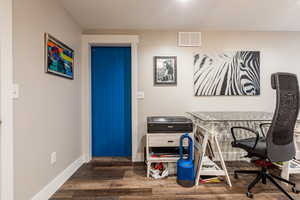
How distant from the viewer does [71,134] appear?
2309 mm

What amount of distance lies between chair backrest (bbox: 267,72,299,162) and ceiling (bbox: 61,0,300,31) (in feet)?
3.57

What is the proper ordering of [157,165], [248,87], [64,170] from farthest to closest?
[248,87] → [157,165] → [64,170]

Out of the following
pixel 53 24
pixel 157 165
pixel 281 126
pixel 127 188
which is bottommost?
pixel 127 188

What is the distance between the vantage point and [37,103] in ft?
5.16

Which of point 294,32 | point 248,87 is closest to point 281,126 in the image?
point 248,87

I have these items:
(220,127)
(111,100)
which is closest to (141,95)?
(111,100)

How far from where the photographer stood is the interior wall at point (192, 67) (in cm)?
279

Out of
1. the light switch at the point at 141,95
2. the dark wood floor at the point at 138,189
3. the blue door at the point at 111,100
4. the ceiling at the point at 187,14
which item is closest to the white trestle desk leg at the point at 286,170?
the dark wood floor at the point at 138,189

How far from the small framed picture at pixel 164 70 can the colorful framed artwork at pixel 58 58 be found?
1337mm

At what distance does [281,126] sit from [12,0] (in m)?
2.74

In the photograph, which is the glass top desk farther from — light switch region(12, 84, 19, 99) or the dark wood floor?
light switch region(12, 84, 19, 99)

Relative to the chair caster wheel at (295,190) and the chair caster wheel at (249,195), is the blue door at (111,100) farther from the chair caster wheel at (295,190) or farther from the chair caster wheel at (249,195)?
the chair caster wheel at (295,190)

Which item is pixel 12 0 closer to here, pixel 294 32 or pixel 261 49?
pixel 261 49

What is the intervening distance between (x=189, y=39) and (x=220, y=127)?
1.59 meters
